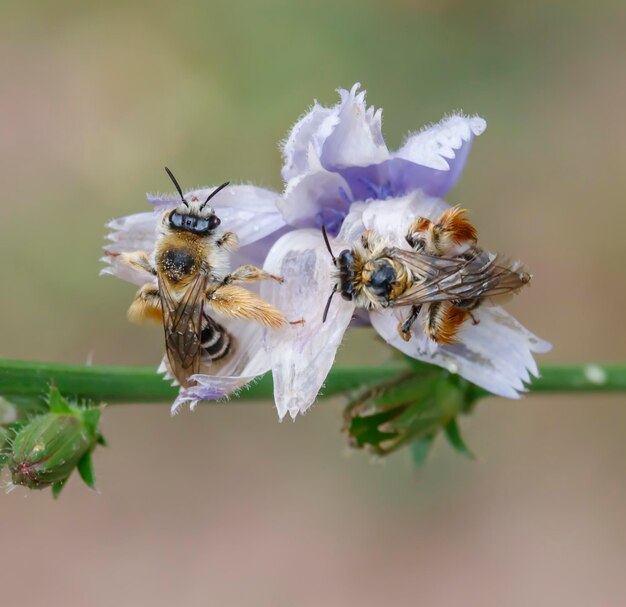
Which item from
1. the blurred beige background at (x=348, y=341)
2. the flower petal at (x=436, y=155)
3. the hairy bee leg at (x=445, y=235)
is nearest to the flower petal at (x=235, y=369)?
the hairy bee leg at (x=445, y=235)

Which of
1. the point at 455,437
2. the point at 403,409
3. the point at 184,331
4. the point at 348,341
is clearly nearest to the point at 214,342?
the point at 184,331

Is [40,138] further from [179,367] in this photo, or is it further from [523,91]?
[179,367]

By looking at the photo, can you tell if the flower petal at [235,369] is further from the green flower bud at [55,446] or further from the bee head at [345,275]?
the green flower bud at [55,446]

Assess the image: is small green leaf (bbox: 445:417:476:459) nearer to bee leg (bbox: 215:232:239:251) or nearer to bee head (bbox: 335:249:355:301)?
bee head (bbox: 335:249:355:301)

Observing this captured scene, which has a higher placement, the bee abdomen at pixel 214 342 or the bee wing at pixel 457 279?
the bee wing at pixel 457 279

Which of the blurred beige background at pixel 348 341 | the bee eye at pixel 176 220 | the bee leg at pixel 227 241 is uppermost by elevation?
the bee eye at pixel 176 220

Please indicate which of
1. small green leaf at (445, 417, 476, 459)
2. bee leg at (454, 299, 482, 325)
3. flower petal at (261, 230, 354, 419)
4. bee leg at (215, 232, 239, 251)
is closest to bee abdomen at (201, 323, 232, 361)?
flower petal at (261, 230, 354, 419)

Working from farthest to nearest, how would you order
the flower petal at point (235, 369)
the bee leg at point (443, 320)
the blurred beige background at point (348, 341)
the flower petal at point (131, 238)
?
the blurred beige background at point (348, 341) < the flower petal at point (131, 238) < the bee leg at point (443, 320) < the flower petal at point (235, 369)
